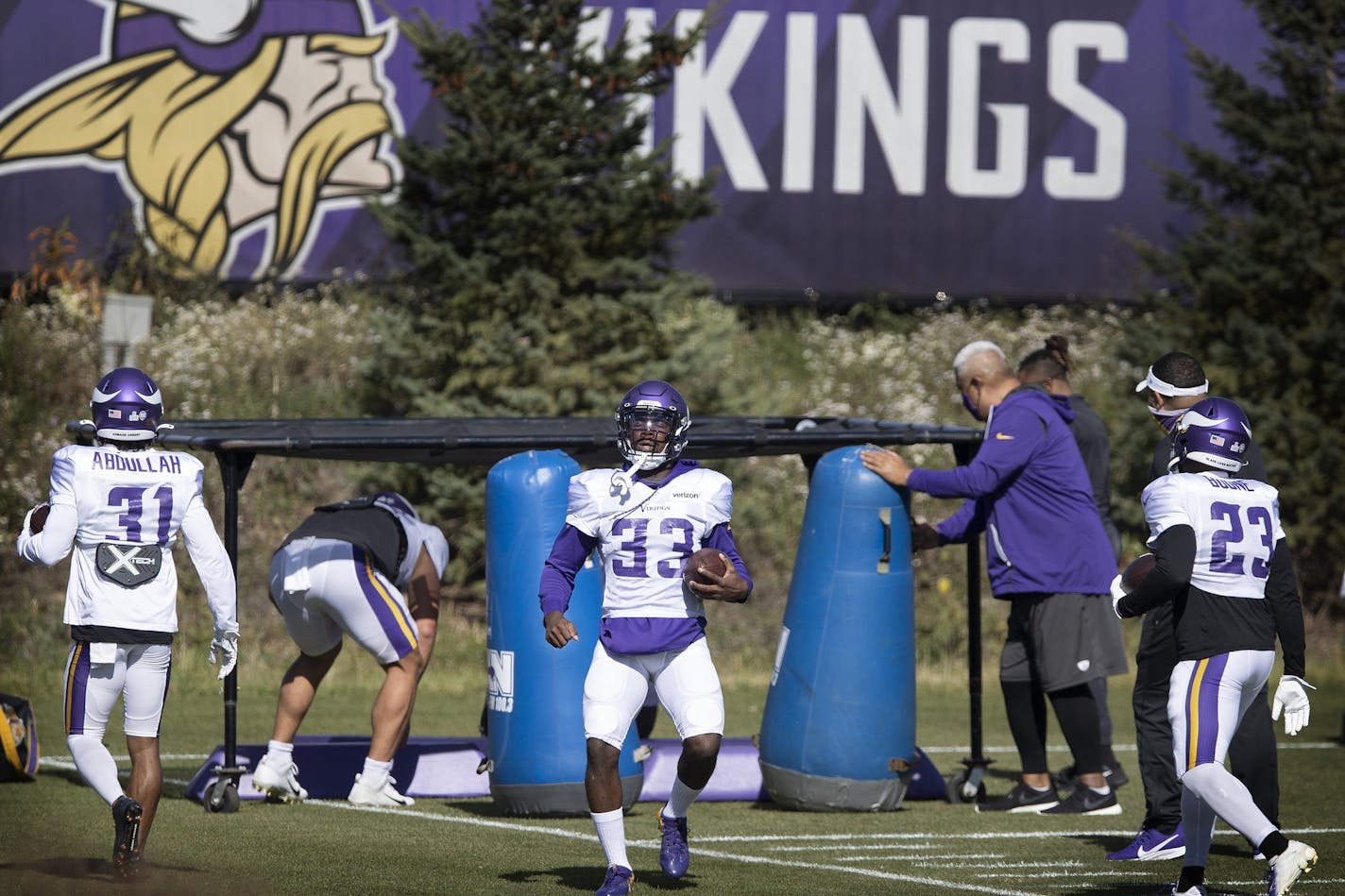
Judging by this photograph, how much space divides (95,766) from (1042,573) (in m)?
4.49

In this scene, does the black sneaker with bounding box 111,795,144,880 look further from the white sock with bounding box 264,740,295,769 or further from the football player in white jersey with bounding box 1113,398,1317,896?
the football player in white jersey with bounding box 1113,398,1317,896

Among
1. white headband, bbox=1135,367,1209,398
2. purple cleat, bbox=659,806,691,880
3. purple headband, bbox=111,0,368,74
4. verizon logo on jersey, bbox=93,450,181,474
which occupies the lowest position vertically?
purple cleat, bbox=659,806,691,880

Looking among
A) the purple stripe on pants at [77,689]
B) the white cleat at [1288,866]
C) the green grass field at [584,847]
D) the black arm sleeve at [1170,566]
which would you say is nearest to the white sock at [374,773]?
the green grass field at [584,847]

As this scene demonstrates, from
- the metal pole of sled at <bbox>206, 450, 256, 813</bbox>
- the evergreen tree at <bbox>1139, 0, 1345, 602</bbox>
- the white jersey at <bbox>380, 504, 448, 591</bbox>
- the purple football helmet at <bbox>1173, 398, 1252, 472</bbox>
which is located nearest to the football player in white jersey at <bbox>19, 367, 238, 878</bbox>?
the metal pole of sled at <bbox>206, 450, 256, 813</bbox>

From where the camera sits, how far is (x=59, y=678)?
45.1ft

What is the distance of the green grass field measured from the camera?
6586mm

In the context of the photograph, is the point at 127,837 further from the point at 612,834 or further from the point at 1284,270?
the point at 1284,270

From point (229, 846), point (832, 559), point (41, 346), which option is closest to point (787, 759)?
point (832, 559)

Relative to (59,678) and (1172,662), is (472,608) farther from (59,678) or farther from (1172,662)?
(1172,662)

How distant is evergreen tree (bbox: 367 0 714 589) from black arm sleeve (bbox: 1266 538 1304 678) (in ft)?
34.5

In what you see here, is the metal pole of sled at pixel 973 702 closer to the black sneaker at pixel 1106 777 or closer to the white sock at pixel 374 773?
the black sneaker at pixel 1106 777

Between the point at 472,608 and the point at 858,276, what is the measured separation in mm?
6812

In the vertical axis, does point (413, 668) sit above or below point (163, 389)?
below

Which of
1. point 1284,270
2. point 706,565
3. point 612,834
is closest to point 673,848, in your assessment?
point 612,834
